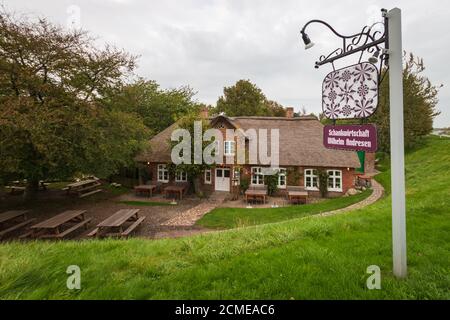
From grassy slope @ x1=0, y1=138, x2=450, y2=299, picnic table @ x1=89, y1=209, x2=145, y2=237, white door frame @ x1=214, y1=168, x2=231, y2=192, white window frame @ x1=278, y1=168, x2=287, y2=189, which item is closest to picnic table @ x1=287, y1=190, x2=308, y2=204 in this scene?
white window frame @ x1=278, y1=168, x2=287, y2=189

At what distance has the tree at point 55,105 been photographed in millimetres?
10969

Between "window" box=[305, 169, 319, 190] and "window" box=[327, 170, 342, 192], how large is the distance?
0.92m

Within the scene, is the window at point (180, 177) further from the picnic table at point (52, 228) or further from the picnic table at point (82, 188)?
the picnic table at point (52, 228)

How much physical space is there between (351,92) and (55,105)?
44.7 feet

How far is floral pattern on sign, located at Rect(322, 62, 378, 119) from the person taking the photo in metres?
3.63

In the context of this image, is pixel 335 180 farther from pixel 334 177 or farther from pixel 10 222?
pixel 10 222

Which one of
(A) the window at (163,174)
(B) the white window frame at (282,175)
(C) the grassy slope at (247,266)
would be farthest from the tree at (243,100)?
(C) the grassy slope at (247,266)

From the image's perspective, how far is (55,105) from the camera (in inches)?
496

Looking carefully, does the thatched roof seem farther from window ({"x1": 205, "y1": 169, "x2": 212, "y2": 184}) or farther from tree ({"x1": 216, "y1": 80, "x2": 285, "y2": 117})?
tree ({"x1": 216, "y1": 80, "x2": 285, "y2": 117})

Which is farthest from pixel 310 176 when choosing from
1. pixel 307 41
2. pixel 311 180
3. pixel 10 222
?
pixel 10 222

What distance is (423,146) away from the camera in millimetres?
31484
